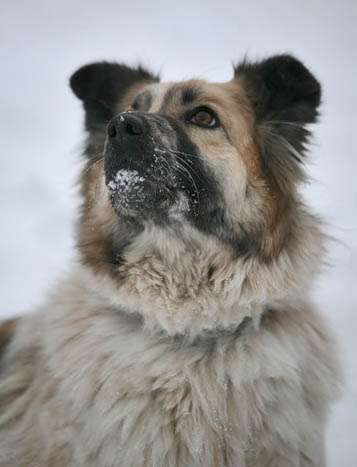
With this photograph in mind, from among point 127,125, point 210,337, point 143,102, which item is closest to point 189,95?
point 143,102

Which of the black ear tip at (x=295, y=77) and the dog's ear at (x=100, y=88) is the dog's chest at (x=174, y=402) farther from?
the dog's ear at (x=100, y=88)

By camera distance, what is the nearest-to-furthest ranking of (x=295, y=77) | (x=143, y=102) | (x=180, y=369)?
1. (x=180, y=369)
2. (x=295, y=77)
3. (x=143, y=102)

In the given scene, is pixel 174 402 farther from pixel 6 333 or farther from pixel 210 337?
pixel 6 333

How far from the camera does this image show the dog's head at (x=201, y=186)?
11.4ft

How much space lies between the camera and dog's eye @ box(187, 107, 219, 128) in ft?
12.7

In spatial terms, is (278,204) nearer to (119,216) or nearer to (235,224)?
(235,224)

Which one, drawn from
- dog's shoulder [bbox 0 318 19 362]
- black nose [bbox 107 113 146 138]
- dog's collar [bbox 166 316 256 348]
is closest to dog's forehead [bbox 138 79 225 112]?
black nose [bbox 107 113 146 138]

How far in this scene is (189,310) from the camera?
3.41m

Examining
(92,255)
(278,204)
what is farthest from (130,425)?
(278,204)

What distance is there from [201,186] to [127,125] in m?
0.64

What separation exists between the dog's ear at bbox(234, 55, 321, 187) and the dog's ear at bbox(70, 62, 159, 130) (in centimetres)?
115

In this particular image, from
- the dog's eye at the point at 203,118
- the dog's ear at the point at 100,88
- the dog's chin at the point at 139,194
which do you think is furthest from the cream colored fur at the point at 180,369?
the dog's ear at the point at 100,88

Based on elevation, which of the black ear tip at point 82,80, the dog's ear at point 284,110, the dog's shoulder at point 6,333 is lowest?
the dog's shoulder at point 6,333

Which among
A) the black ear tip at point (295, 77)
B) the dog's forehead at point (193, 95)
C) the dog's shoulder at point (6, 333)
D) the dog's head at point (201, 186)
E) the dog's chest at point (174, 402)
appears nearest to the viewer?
the dog's chest at point (174, 402)
